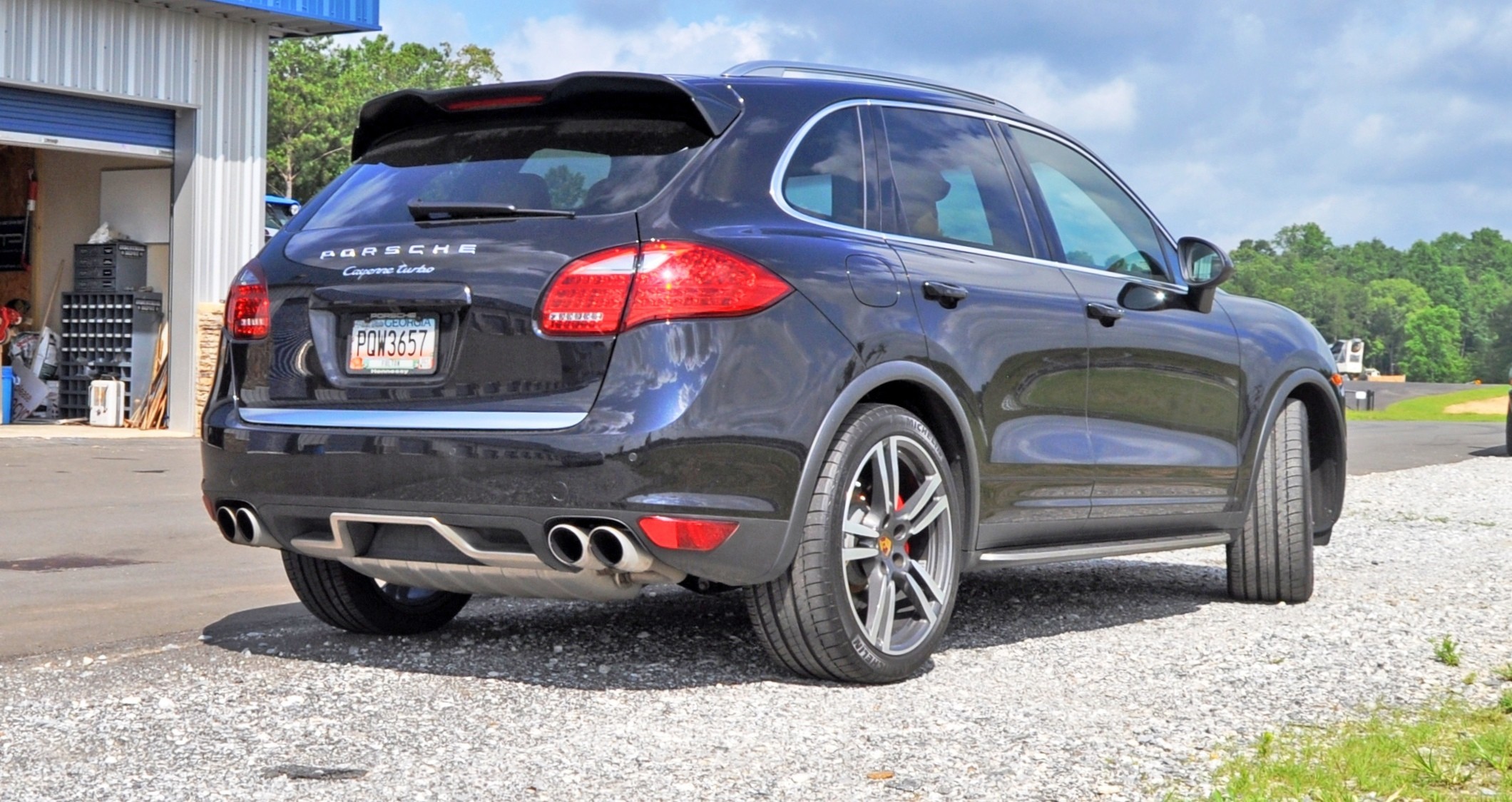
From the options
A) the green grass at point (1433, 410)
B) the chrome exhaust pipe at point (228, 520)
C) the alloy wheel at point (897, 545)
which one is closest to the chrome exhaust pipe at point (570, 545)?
the alloy wheel at point (897, 545)

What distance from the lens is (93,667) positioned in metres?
5.07

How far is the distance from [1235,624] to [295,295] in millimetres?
3470

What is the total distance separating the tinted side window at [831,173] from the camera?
16.0ft

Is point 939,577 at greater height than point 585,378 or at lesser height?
lesser

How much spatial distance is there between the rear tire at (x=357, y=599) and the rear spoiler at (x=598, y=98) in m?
1.44

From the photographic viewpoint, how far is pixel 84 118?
59.2 feet

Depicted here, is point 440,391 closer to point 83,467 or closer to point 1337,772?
point 1337,772

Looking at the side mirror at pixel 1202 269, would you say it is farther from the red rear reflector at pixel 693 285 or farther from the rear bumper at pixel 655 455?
the red rear reflector at pixel 693 285

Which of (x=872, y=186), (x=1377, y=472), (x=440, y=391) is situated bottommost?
(x=1377, y=472)

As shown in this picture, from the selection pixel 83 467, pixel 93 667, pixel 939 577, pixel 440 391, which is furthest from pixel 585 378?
pixel 83 467

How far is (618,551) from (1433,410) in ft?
159

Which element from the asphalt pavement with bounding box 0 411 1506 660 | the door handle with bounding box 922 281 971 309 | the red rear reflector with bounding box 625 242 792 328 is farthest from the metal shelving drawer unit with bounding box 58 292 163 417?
the red rear reflector with bounding box 625 242 792 328

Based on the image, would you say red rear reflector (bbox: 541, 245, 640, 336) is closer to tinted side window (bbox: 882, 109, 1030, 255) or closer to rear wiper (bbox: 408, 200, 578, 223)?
rear wiper (bbox: 408, 200, 578, 223)

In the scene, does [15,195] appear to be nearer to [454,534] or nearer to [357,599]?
[357,599]
